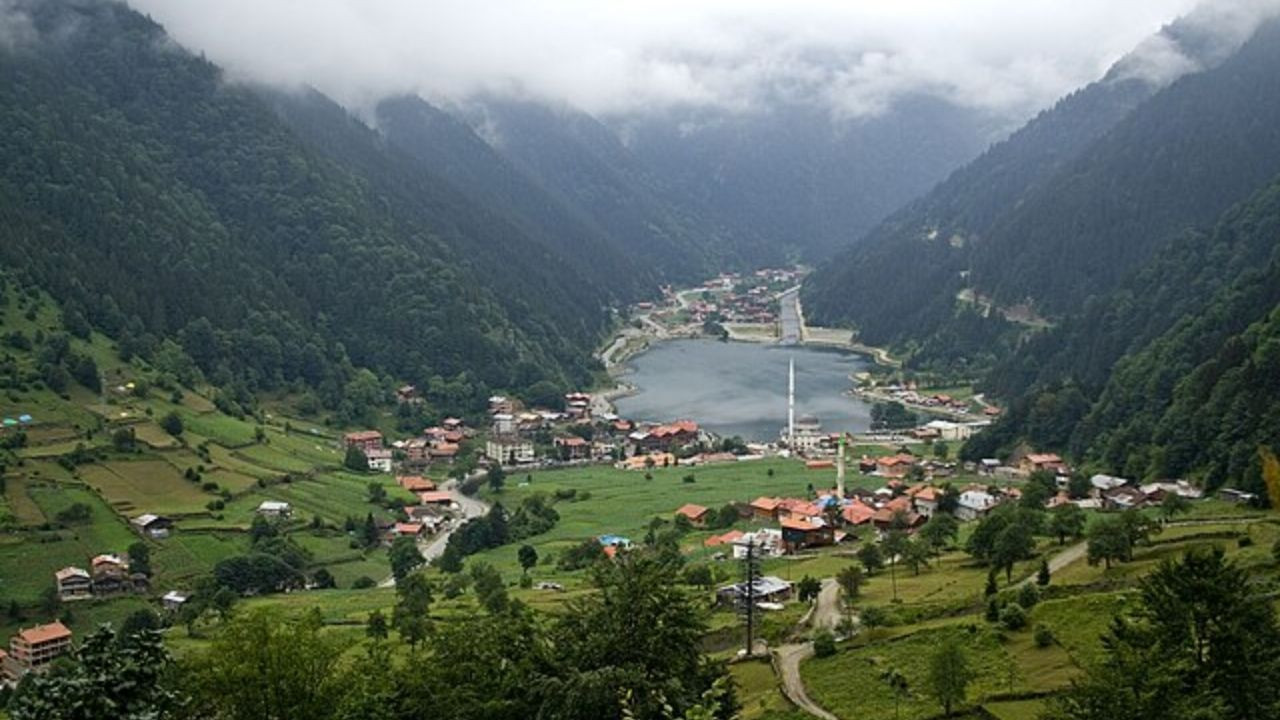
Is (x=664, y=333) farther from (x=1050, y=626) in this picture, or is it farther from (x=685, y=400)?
(x=1050, y=626)

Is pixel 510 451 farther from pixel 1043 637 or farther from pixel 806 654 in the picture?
pixel 1043 637

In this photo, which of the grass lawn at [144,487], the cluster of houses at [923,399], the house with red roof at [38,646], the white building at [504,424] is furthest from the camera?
the cluster of houses at [923,399]

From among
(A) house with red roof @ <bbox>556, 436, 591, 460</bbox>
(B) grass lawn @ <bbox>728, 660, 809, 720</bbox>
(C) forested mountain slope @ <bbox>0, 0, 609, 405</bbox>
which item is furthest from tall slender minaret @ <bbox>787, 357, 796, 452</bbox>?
(B) grass lawn @ <bbox>728, 660, 809, 720</bbox>

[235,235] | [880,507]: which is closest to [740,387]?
[235,235]

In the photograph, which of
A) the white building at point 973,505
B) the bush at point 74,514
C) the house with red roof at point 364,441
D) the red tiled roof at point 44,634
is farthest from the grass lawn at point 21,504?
the white building at point 973,505

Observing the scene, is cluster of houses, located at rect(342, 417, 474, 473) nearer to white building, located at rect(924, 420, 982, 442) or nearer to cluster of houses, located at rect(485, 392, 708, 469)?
cluster of houses, located at rect(485, 392, 708, 469)

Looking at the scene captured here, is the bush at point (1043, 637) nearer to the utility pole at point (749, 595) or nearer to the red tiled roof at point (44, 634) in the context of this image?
the utility pole at point (749, 595)

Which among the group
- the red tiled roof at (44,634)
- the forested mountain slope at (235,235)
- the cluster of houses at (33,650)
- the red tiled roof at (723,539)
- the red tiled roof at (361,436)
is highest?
the forested mountain slope at (235,235)

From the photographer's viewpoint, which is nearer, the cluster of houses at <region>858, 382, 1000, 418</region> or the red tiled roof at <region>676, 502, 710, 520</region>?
the red tiled roof at <region>676, 502, 710, 520</region>
